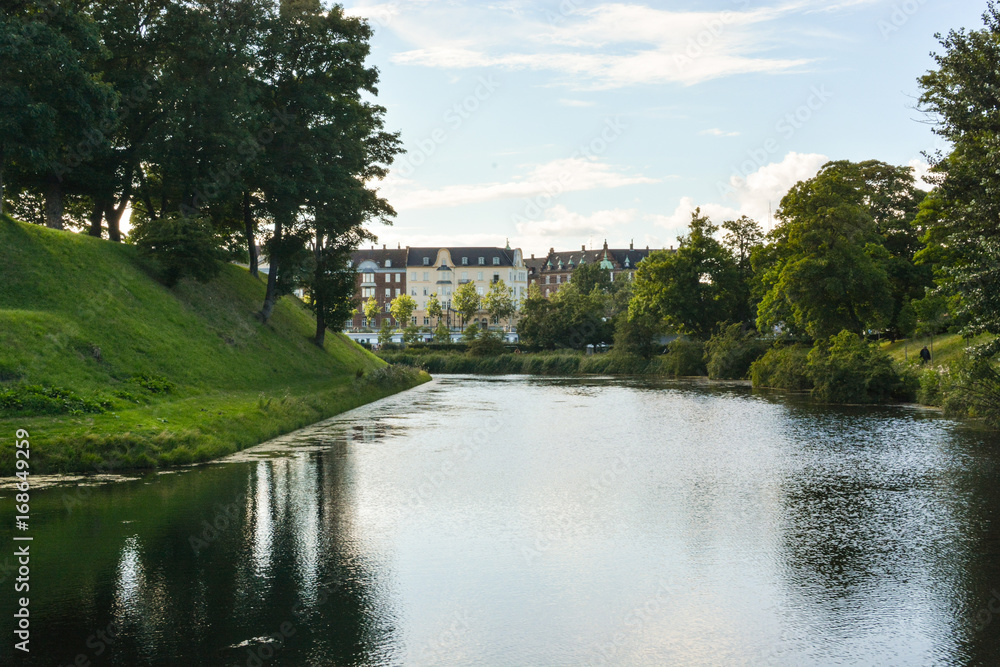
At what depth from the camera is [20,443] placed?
17156mm

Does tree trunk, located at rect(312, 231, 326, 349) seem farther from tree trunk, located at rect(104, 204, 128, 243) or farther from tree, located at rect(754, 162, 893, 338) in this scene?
tree, located at rect(754, 162, 893, 338)

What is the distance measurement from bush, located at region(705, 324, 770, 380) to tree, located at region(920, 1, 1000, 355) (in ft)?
119

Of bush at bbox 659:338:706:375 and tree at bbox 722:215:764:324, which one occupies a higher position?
tree at bbox 722:215:764:324

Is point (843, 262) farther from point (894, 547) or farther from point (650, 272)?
point (894, 547)

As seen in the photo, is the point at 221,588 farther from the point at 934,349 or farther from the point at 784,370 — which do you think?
the point at 934,349

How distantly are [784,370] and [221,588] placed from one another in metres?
41.8

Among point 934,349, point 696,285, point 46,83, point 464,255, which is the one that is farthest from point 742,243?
point 464,255

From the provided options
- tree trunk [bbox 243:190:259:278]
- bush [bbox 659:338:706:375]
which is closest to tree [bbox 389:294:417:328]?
bush [bbox 659:338:706:375]

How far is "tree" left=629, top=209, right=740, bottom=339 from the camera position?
69875 mm

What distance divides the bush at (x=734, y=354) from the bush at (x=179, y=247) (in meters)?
36.8

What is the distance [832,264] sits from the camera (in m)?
45.1

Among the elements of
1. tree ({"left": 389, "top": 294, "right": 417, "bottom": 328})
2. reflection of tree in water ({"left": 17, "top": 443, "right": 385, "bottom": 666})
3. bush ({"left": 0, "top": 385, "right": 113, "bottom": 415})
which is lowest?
reflection of tree in water ({"left": 17, "top": 443, "right": 385, "bottom": 666})

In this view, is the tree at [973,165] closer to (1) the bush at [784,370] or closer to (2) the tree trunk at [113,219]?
(1) the bush at [784,370]

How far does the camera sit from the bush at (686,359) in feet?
211
